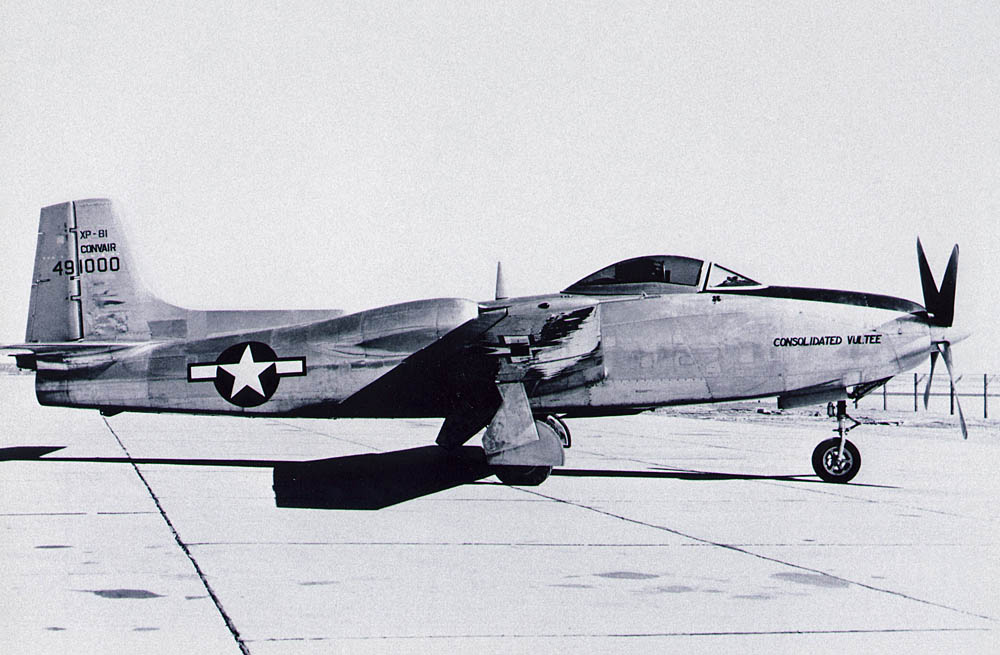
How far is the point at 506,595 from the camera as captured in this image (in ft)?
17.8

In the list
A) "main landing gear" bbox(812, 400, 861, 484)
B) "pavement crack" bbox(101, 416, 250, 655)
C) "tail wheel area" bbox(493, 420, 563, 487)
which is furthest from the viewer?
"main landing gear" bbox(812, 400, 861, 484)

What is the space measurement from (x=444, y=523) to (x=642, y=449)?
9.36 metres

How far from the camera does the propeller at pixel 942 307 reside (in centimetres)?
1094

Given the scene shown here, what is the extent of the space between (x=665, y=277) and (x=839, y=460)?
3.07m

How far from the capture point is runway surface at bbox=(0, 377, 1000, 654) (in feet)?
15.2

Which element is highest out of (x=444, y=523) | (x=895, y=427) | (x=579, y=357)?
(x=579, y=357)

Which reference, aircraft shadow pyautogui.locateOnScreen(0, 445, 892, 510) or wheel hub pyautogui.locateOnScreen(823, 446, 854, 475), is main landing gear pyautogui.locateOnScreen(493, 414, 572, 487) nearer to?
aircraft shadow pyautogui.locateOnScreen(0, 445, 892, 510)

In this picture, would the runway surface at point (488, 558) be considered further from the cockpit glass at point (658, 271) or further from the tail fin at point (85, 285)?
the cockpit glass at point (658, 271)

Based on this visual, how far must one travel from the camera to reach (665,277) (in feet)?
37.5

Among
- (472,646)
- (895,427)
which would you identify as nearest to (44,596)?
(472,646)

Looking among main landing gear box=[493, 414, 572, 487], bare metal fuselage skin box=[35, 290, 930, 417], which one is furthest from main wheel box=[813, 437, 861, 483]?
main landing gear box=[493, 414, 572, 487]

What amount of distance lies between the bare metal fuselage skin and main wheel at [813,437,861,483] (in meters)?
0.82

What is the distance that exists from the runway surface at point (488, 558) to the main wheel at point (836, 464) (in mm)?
325

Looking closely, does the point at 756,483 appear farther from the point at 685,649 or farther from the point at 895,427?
the point at 895,427
